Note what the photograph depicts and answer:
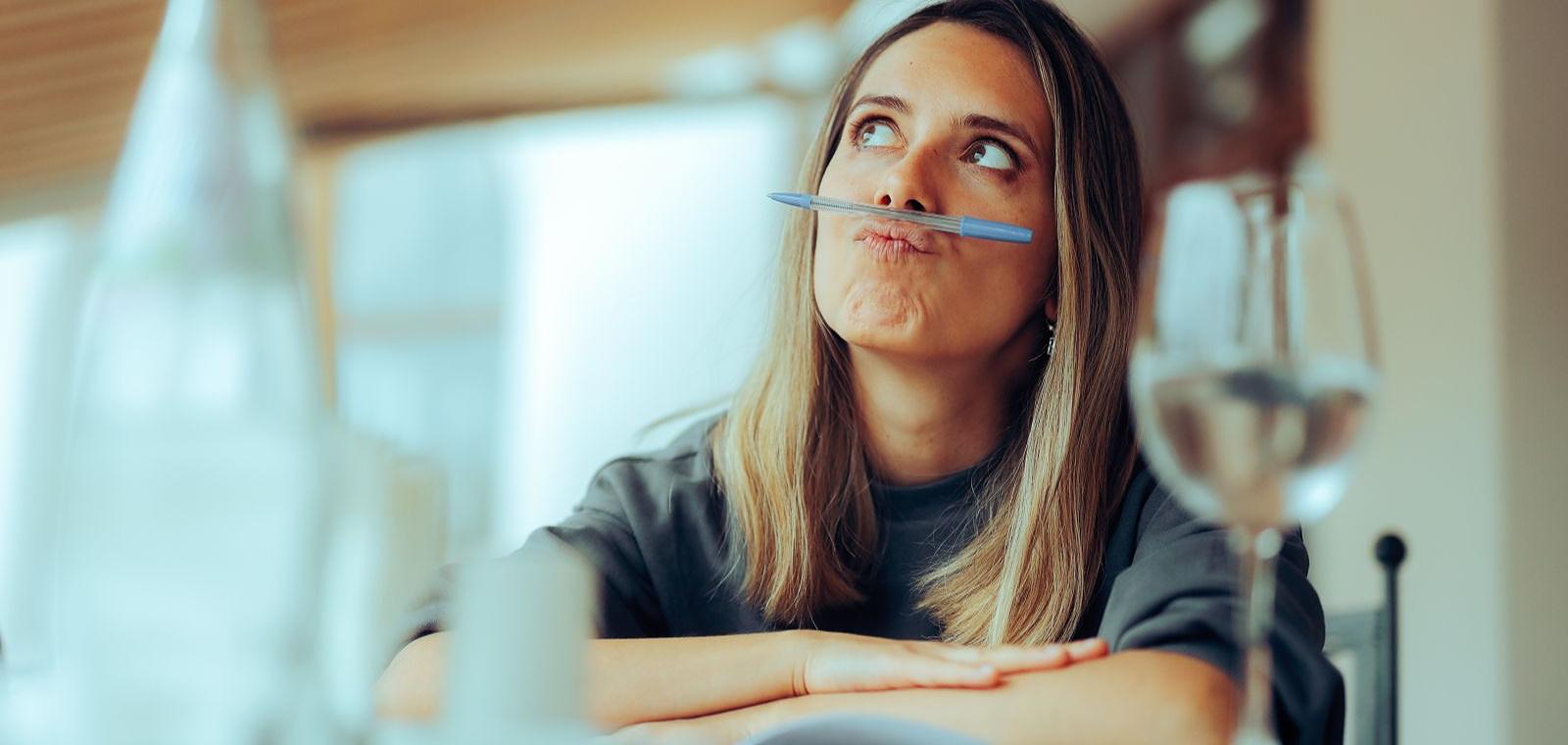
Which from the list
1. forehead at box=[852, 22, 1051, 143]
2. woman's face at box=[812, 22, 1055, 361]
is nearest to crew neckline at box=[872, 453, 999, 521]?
woman's face at box=[812, 22, 1055, 361]

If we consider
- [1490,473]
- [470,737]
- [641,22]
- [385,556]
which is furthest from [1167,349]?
[641,22]

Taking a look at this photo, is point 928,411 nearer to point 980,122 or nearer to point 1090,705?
point 980,122

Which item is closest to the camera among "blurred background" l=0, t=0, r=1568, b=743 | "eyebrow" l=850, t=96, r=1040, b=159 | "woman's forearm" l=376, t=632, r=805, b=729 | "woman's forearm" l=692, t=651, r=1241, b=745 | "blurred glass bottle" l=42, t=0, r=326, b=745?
"blurred glass bottle" l=42, t=0, r=326, b=745

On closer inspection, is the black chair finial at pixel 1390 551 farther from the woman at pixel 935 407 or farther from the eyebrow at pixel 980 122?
the eyebrow at pixel 980 122

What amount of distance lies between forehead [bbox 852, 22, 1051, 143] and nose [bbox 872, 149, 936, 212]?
0.08m

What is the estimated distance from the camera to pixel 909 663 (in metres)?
1.00

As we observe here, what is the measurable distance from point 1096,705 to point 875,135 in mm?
696

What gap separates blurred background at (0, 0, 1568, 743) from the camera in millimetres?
2553

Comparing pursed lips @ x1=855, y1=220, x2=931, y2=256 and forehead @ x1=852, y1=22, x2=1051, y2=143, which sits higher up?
forehead @ x1=852, y1=22, x2=1051, y2=143

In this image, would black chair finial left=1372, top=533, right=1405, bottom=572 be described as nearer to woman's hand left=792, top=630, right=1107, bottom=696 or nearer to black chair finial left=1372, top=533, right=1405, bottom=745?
black chair finial left=1372, top=533, right=1405, bottom=745

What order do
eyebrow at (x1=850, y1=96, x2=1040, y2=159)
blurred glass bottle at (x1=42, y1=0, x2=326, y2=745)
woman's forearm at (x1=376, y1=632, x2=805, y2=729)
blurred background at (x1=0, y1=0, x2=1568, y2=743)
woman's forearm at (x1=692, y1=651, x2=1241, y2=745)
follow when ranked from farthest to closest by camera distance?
1. blurred background at (x1=0, y1=0, x2=1568, y2=743)
2. eyebrow at (x1=850, y1=96, x2=1040, y2=159)
3. woman's forearm at (x1=376, y1=632, x2=805, y2=729)
4. woman's forearm at (x1=692, y1=651, x2=1241, y2=745)
5. blurred glass bottle at (x1=42, y1=0, x2=326, y2=745)

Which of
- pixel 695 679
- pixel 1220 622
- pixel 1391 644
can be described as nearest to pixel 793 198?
pixel 695 679

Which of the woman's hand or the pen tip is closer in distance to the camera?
the woman's hand

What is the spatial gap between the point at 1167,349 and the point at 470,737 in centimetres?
27
